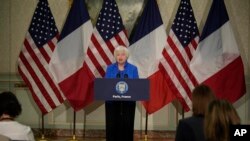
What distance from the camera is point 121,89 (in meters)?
4.98

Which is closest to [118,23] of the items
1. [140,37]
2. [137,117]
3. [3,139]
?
[140,37]

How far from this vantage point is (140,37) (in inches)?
258

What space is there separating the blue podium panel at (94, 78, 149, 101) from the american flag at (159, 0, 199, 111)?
4.86 ft

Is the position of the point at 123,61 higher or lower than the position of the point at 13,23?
lower

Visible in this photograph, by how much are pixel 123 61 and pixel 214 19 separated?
194 cm

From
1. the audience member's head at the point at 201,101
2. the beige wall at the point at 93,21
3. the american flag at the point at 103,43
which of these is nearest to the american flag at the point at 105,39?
the american flag at the point at 103,43

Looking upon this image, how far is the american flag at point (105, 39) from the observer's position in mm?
6383

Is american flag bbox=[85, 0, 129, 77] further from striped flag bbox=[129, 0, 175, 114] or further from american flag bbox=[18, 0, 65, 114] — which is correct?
american flag bbox=[18, 0, 65, 114]

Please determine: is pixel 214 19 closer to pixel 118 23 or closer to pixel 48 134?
pixel 118 23

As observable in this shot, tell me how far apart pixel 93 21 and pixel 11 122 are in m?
4.70

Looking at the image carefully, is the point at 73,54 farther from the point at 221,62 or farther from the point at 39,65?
the point at 221,62

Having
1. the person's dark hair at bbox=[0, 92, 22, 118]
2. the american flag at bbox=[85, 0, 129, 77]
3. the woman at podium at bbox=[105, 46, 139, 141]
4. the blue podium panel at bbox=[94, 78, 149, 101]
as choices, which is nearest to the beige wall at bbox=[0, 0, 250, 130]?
the american flag at bbox=[85, 0, 129, 77]

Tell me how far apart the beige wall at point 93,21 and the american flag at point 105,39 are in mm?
537

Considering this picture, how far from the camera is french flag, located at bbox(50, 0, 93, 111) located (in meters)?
6.46
